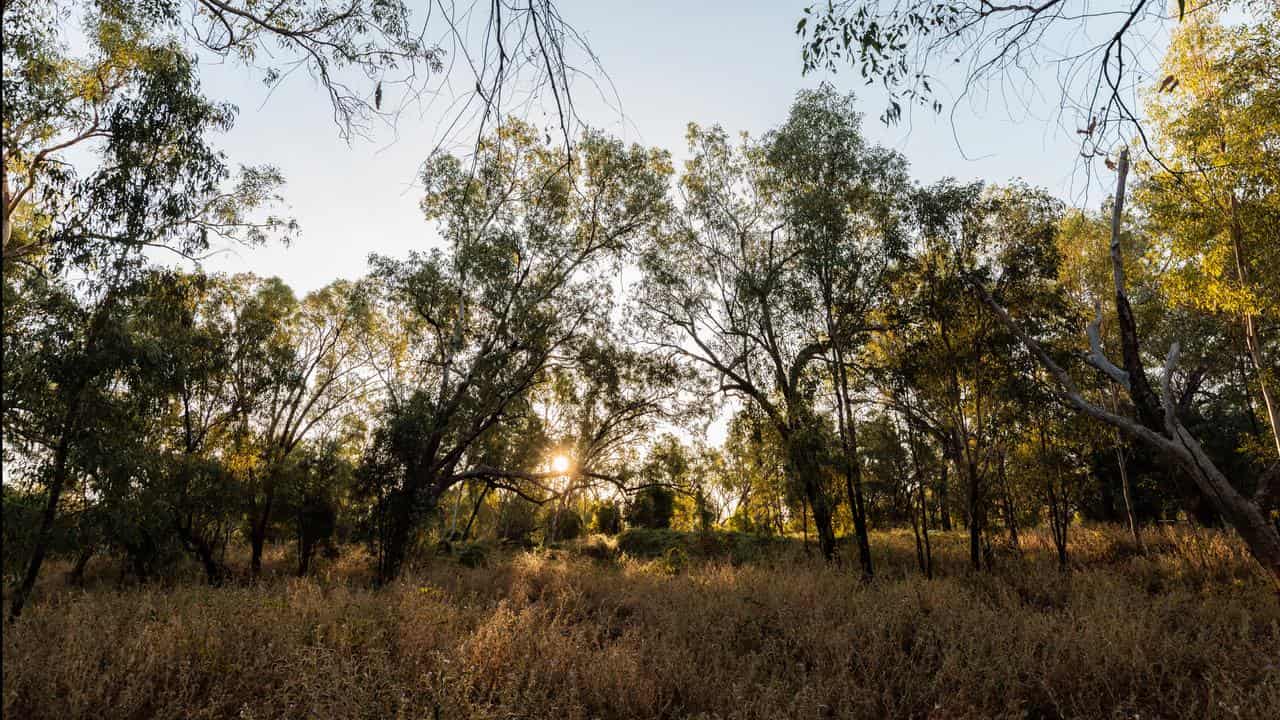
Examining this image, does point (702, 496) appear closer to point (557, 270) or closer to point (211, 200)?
point (557, 270)

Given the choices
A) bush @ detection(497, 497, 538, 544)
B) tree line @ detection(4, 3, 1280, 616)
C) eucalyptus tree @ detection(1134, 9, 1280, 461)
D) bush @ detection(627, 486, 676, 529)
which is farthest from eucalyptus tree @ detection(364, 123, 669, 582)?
bush @ detection(497, 497, 538, 544)

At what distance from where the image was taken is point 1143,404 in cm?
807

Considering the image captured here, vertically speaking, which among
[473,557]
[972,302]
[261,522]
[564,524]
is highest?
[972,302]

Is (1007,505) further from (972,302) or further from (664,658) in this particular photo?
(664,658)

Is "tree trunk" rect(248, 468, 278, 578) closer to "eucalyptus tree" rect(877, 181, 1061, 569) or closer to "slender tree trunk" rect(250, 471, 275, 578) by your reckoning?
"slender tree trunk" rect(250, 471, 275, 578)

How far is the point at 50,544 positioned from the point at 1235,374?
36704mm

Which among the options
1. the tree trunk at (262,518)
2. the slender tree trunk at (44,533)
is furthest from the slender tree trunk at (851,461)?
the tree trunk at (262,518)

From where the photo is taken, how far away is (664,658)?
233 inches

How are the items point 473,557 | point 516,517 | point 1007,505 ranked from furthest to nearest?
point 516,517, point 473,557, point 1007,505

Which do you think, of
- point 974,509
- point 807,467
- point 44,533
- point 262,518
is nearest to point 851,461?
point 807,467

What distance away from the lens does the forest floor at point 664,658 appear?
4.77 m

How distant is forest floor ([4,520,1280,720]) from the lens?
15.6 ft

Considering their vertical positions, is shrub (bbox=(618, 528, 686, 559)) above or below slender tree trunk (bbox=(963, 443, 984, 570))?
below

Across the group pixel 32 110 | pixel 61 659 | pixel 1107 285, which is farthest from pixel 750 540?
pixel 32 110
